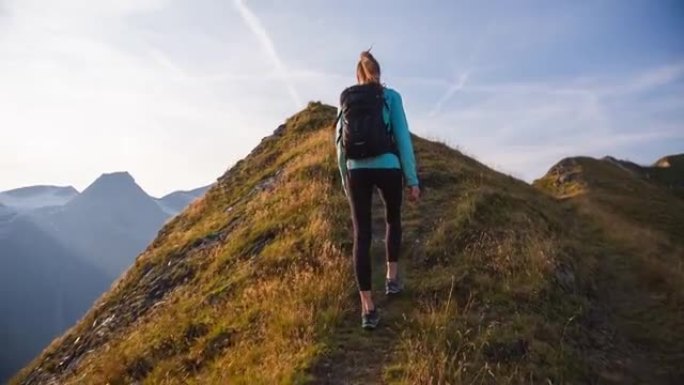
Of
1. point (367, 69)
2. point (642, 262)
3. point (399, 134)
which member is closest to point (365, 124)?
point (399, 134)

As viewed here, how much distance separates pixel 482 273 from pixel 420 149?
1089 cm

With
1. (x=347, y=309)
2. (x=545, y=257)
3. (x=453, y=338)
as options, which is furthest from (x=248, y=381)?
(x=545, y=257)

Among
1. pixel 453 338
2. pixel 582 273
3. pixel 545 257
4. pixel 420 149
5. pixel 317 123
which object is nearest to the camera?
pixel 453 338

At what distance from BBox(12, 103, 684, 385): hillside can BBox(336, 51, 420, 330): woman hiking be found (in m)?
0.88

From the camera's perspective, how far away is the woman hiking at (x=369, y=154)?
6.48 m

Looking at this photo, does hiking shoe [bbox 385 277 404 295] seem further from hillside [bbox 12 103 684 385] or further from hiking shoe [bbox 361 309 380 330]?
hiking shoe [bbox 361 309 380 330]

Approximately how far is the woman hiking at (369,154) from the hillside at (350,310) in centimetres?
88

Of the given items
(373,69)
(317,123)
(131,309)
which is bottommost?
(131,309)

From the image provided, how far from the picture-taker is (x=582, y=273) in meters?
10.5

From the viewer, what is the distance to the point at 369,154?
6434mm

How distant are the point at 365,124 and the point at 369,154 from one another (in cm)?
39

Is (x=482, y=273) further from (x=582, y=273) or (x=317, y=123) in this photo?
(x=317, y=123)

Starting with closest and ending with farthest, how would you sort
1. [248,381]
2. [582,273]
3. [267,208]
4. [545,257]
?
[248,381]
[545,257]
[582,273]
[267,208]

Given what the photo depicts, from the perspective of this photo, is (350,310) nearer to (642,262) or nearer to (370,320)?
(370,320)
